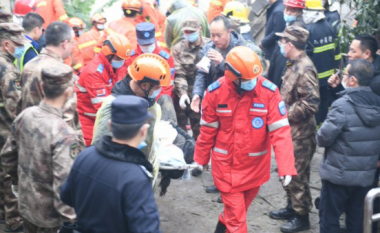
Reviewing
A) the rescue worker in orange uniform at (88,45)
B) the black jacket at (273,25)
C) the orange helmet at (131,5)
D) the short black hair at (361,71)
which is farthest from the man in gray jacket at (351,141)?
the rescue worker in orange uniform at (88,45)

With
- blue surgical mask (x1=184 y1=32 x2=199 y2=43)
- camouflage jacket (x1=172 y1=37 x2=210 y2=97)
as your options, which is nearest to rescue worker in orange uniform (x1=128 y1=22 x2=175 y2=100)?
camouflage jacket (x1=172 y1=37 x2=210 y2=97)

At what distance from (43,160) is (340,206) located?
2.94m

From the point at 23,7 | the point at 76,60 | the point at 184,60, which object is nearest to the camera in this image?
the point at 184,60

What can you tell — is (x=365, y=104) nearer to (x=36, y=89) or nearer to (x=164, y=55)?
(x=164, y=55)

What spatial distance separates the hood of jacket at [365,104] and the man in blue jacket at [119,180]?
2.49 meters

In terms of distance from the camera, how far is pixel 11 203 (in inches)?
233

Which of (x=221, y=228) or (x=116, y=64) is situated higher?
(x=116, y=64)

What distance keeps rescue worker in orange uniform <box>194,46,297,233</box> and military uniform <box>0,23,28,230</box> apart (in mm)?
2107

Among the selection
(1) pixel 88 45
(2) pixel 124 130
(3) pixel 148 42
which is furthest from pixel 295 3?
(2) pixel 124 130

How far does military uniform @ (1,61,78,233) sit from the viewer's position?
3998mm

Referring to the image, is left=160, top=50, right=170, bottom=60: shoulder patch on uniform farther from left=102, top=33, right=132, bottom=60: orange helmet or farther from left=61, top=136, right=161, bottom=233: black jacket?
left=61, top=136, right=161, bottom=233: black jacket

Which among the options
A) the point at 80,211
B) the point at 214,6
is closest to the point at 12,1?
the point at 214,6

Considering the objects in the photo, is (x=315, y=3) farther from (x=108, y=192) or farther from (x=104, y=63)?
(x=108, y=192)

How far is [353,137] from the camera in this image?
199 inches
